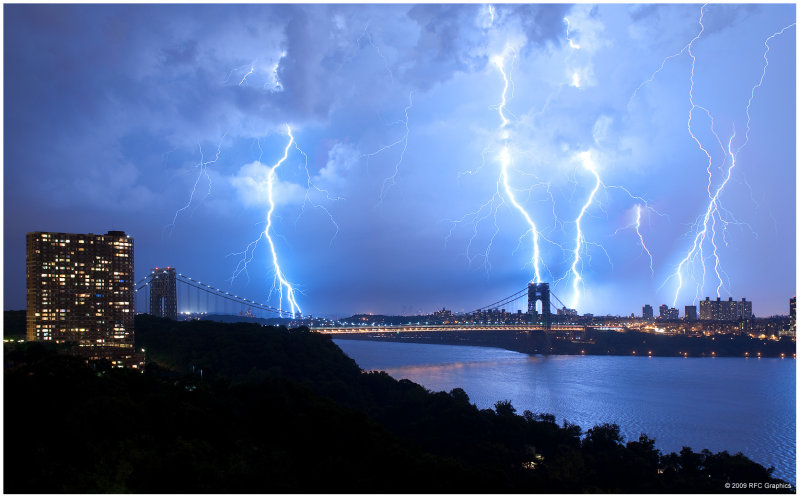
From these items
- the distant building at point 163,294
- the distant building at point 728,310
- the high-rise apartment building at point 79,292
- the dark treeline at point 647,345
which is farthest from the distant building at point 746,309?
the high-rise apartment building at point 79,292

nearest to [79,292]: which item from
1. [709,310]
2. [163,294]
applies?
[163,294]

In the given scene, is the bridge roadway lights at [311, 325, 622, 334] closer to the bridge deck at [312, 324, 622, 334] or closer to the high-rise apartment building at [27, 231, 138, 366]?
the bridge deck at [312, 324, 622, 334]

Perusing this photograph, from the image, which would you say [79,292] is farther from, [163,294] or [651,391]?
[651,391]

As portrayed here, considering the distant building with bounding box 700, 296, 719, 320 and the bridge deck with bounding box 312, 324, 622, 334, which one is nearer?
the bridge deck with bounding box 312, 324, 622, 334

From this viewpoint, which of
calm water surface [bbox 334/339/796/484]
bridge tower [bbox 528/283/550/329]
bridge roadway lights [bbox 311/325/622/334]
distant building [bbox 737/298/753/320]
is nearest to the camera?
calm water surface [bbox 334/339/796/484]

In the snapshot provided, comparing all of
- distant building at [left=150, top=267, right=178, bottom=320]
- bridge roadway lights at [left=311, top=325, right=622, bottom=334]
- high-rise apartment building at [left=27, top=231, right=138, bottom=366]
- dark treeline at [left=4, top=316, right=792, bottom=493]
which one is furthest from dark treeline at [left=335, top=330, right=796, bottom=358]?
dark treeline at [left=4, top=316, right=792, bottom=493]

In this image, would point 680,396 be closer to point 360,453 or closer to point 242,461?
point 360,453

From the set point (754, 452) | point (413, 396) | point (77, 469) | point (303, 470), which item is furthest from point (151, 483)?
point (754, 452)

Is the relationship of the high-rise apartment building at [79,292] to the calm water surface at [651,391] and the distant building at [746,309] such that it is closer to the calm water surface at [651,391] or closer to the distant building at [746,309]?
the calm water surface at [651,391]
